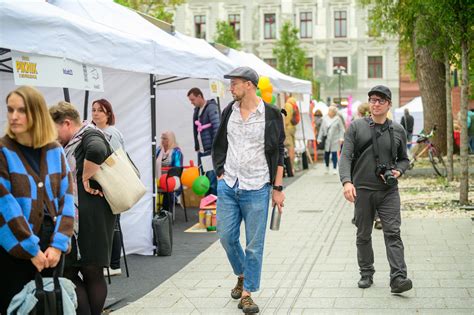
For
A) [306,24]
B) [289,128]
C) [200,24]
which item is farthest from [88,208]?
[200,24]

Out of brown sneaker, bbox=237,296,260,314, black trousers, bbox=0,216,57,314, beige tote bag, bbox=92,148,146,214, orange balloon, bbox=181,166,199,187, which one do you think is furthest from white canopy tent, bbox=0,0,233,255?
black trousers, bbox=0,216,57,314

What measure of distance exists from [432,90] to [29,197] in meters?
20.6

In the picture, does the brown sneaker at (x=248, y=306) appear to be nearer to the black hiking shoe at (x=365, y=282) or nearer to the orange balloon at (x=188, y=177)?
the black hiking shoe at (x=365, y=282)

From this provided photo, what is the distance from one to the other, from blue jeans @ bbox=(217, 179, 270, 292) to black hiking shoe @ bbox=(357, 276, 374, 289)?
1246 mm

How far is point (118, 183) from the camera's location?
6098 millimetres

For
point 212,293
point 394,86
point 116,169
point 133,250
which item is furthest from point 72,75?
point 394,86

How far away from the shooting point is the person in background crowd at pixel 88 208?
577 centimetres

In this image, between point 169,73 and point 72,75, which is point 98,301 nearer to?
point 72,75

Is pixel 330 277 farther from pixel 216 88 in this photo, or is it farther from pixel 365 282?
pixel 216 88

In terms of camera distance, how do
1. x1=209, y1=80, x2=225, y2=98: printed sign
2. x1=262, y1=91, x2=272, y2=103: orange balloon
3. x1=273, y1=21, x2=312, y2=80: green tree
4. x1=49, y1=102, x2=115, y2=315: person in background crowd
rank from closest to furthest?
x1=49, y1=102, x2=115, y2=315: person in background crowd → x1=209, y1=80, x2=225, y2=98: printed sign → x1=262, y1=91, x2=272, y2=103: orange balloon → x1=273, y1=21, x2=312, y2=80: green tree

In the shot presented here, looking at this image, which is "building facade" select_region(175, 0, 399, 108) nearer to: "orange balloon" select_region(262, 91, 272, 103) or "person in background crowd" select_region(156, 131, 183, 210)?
"orange balloon" select_region(262, 91, 272, 103)

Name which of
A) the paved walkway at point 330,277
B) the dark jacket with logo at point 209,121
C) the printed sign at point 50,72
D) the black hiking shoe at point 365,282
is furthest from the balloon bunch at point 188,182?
the black hiking shoe at point 365,282

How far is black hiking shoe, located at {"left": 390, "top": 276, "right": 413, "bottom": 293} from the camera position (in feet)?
23.6

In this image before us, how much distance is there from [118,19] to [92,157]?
4751 millimetres
